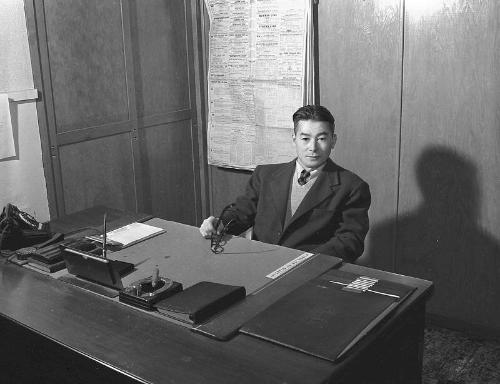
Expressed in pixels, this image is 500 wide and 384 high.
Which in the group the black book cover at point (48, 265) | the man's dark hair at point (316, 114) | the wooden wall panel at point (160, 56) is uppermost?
the wooden wall panel at point (160, 56)

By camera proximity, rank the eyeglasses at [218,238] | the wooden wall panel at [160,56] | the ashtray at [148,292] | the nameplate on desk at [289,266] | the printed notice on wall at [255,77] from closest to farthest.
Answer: the ashtray at [148,292], the nameplate on desk at [289,266], the eyeglasses at [218,238], the printed notice on wall at [255,77], the wooden wall panel at [160,56]

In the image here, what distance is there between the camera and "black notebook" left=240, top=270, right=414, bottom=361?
4.71 ft

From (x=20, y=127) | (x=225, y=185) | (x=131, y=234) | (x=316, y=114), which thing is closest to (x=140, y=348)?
→ (x=131, y=234)

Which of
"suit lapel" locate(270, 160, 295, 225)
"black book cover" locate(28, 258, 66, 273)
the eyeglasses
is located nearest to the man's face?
"suit lapel" locate(270, 160, 295, 225)

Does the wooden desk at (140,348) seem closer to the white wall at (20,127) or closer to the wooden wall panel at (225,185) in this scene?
the white wall at (20,127)

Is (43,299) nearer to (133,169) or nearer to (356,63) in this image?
(133,169)

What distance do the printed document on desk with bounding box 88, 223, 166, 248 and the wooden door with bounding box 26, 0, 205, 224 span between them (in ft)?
3.01

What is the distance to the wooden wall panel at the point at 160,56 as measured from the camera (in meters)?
3.44

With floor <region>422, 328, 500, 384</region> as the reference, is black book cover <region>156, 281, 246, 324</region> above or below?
above

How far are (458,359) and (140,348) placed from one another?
192 cm

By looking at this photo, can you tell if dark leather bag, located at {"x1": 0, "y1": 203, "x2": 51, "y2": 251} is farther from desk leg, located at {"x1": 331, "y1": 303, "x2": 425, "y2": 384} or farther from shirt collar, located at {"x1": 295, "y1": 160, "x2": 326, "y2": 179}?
desk leg, located at {"x1": 331, "y1": 303, "x2": 425, "y2": 384}

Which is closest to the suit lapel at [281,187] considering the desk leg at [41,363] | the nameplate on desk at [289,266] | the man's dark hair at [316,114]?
the man's dark hair at [316,114]

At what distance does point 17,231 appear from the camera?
7.11 ft

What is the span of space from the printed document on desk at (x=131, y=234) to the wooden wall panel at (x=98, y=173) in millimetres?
918
